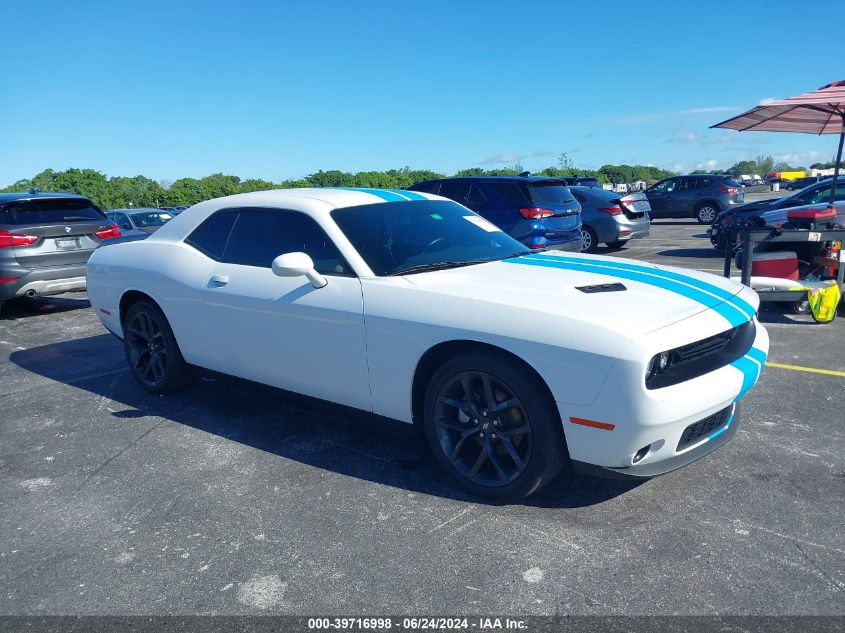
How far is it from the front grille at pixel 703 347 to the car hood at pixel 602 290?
0.27ft

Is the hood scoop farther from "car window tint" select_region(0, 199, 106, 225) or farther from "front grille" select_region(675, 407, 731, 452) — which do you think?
"car window tint" select_region(0, 199, 106, 225)

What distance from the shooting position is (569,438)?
288 cm

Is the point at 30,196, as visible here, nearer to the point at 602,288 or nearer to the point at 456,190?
the point at 456,190

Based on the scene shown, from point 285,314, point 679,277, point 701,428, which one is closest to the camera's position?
point 701,428

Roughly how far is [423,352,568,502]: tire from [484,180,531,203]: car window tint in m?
6.58

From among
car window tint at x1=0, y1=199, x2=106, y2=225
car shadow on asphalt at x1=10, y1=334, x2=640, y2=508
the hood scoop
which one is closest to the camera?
the hood scoop

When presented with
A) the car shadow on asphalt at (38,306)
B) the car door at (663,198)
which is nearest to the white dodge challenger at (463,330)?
the car shadow on asphalt at (38,306)

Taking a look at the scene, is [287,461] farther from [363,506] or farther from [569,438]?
[569,438]

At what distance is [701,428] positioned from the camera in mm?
2988

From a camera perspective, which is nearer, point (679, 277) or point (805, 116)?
point (679, 277)

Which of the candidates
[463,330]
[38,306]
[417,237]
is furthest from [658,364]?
[38,306]

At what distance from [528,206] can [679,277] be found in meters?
5.84

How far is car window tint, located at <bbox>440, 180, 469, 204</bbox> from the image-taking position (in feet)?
32.4

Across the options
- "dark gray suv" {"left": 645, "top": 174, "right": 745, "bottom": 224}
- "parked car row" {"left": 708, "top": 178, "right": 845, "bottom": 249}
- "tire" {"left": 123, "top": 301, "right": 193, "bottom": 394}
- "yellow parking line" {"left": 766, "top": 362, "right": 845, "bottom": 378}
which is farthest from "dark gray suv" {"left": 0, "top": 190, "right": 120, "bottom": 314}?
"dark gray suv" {"left": 645, "top": 174, "right": 745, "bottom": 224}
